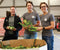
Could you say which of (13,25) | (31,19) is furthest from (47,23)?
(13,25)

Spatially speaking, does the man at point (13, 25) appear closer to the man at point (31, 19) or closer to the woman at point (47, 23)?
the man at point (31, 19)

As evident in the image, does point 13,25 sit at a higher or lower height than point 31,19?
lower

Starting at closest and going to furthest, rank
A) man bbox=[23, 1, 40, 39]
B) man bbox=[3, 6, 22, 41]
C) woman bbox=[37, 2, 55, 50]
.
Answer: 1. woman bbox=[37, 2, 55, 50]
2. man bbox=[23, 1, 40, 39]
3. man bbox=[3, 6, 22, 41]

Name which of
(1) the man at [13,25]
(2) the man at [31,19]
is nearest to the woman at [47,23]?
(2) the man at [31,19]

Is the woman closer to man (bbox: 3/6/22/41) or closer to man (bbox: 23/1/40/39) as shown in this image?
man (bbox: 23/1/40/39)

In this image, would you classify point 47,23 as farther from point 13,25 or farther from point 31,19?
point 13,25

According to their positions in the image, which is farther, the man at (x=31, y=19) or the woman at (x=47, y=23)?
the man at (x=31, y=19)

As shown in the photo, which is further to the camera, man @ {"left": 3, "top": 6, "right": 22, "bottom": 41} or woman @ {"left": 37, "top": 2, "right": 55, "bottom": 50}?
man @ {"left": 3, "top": 6, "right": 22, "bottom": 41}

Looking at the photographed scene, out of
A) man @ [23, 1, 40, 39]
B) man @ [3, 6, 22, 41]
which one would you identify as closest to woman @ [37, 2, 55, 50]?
man @ [23, 1, 40, 39]

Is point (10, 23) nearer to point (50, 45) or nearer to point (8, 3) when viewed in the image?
point (50, 45)

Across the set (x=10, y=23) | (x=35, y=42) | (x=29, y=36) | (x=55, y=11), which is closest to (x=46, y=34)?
(x=29, y=36)

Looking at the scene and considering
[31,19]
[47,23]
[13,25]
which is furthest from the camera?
[13,25]

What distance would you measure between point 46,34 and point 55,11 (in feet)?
31.1

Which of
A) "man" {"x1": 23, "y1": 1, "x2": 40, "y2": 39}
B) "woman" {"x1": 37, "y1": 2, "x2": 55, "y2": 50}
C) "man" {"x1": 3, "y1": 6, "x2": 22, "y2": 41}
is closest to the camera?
"woman" {"x1": 37, "y1": 2, "x2": 55, "y2": 50}
